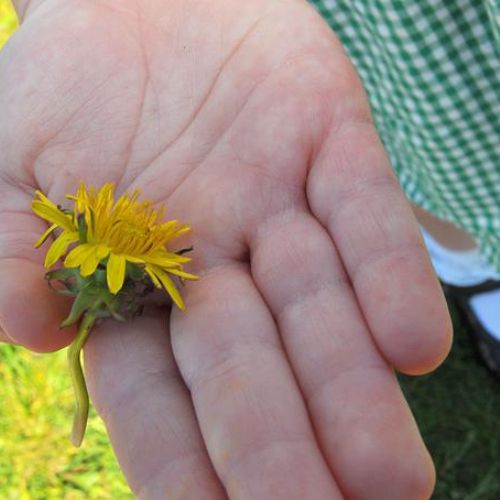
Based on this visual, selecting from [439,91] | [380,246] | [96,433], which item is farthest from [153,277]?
[96,433]

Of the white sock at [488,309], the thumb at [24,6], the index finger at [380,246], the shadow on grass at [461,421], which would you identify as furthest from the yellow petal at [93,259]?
the white sock at [488,309]

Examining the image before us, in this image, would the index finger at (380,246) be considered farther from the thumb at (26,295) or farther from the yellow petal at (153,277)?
the thumb at (26,295)

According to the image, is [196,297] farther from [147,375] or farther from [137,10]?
[137,10]

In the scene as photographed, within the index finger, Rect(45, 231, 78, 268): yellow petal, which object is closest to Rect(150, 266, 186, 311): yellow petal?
Rect(45, 231, 78, 268): yellow petal

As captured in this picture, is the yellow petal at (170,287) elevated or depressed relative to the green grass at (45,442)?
elevated

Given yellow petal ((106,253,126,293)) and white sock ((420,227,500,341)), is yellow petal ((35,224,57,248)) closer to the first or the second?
yellow petal ((106,253,126,293))

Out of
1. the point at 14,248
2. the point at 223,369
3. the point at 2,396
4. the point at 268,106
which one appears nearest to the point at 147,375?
the point at 223,369
